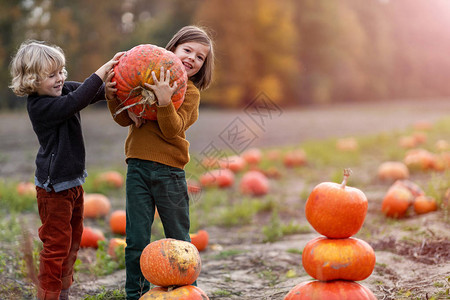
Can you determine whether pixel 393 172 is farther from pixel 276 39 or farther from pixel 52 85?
pixel 276 39

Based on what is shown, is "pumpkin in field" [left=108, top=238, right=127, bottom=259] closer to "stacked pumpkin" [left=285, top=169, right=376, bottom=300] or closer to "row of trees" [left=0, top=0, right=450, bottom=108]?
"stacked pumpkin" [left=285, top=169, right=376, bottom=300]

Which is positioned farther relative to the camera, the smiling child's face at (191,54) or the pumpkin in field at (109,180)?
the pumpkin in field at (109,180)

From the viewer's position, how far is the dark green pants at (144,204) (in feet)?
9.37

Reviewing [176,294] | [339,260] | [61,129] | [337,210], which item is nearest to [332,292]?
[339,260]

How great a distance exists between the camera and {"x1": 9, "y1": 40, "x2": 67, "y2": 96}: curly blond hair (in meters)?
2.61

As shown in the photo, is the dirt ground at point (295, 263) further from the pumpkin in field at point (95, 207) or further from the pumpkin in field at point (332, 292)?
the pumpkin in field at point (95, 207)

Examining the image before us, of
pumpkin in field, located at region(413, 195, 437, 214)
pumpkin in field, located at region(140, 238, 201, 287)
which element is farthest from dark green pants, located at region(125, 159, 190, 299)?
pumpkin in field, located at region(413, 195, 437, 214)

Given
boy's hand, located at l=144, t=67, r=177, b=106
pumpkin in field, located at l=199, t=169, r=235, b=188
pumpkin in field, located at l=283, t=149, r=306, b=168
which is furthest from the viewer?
pumpkin in field, located at l=283, t=149, r=306, b=168

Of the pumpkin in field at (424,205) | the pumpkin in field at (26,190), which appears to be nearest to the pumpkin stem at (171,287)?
the pumpkin in field at (424,205)

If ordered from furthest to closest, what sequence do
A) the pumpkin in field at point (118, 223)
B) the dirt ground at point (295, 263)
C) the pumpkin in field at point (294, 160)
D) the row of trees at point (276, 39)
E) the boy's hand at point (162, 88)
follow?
1. the row of trees at point (276, 39)
2. the pumpkin in field at point (294, 160)
3. the pumpkin in field at point (118, 223)
4. the dirt ground at point (295, 263)
5. the boy's hand at point (162, 88)

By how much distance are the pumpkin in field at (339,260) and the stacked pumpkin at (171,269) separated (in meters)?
0.63

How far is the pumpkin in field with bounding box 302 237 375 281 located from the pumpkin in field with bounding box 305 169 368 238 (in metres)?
0.07

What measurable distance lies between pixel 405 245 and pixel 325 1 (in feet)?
96.1

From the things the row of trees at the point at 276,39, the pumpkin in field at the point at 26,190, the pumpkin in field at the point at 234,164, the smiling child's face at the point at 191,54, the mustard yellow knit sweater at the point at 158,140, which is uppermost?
the row of trees at the point at 276,39
